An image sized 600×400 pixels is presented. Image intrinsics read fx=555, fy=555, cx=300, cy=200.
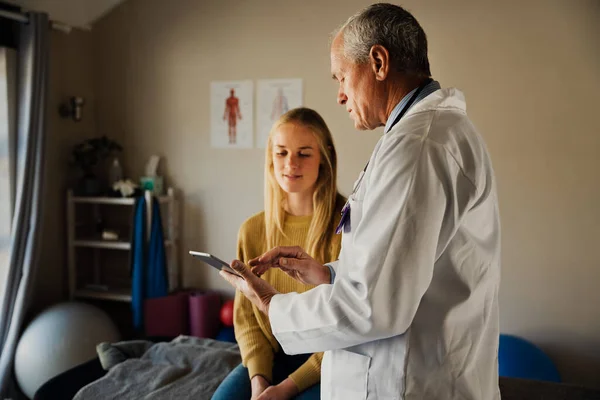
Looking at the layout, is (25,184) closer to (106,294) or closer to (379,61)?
(106,294)

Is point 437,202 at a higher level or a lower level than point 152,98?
lower

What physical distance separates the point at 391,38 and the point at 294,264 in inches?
22.3

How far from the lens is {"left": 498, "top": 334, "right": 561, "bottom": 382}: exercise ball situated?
8.31 feet

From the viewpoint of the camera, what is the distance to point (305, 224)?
1.75 meters

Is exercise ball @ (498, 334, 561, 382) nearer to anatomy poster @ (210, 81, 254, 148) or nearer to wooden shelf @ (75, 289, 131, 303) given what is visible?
anatomy poster @ (210, 81, 254, 148)

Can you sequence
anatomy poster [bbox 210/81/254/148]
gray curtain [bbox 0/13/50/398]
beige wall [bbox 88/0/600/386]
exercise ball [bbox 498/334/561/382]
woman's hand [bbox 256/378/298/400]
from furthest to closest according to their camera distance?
1. anatomy poster [bbox 210/81/254/148]
2. gray curtain [bbox 0/13/50/398]
3. beige wall [bbox 88/0/600/386]
4. exercise ball [bbox 498/334/561/382]
5. woman's hand [bbox 256/378/298/400]

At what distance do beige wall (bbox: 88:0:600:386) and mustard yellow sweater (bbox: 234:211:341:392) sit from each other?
134cm

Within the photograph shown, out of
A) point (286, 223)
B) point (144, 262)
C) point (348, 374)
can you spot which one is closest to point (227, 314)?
point (144, 262)

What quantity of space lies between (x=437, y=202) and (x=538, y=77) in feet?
7.10

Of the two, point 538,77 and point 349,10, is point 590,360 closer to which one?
point 538,77

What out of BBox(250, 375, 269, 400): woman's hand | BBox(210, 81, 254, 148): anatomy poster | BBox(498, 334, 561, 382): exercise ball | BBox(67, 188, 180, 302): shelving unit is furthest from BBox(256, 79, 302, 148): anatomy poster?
BBox(250, 375, 269, 400): woman's hand

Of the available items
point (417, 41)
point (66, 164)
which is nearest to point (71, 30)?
point (66, 164)

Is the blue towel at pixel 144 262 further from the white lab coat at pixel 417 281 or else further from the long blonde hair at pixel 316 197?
the white lab coat at pixel 417 281

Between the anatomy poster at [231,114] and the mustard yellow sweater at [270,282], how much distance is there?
4.99 ft
